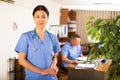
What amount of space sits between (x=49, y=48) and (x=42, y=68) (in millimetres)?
202

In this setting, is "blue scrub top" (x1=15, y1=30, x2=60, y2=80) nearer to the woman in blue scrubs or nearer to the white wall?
the woman in blue scrubs

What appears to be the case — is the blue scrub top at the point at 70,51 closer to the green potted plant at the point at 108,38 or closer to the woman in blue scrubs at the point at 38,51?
the woman in blue scrubs at the point at 38,51

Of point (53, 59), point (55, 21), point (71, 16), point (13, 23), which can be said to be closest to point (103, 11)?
point (71, 16)

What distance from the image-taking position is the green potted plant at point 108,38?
36.7 inches

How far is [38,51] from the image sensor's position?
1.95 metres

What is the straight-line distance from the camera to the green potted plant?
0.93 m

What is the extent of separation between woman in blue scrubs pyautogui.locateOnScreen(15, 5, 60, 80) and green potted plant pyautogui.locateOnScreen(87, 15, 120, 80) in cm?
97

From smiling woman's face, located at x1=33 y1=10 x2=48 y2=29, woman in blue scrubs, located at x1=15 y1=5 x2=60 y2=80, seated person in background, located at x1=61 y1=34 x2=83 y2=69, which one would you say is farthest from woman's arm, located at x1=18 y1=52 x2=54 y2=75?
seated person in background, located at x1=61 y1=34 x2=83 y2=69

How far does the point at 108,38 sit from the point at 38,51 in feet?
3.53

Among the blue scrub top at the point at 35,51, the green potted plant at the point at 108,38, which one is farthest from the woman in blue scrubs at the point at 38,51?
the green potted plant at the point at 108,38

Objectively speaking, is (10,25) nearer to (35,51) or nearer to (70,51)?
(70,51)

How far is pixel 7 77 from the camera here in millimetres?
3635

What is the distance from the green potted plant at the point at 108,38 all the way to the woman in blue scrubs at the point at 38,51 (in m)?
0.97

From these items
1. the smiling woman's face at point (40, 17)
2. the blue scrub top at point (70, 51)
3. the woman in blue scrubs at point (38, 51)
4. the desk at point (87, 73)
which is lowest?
the desk at point (87, 73)
